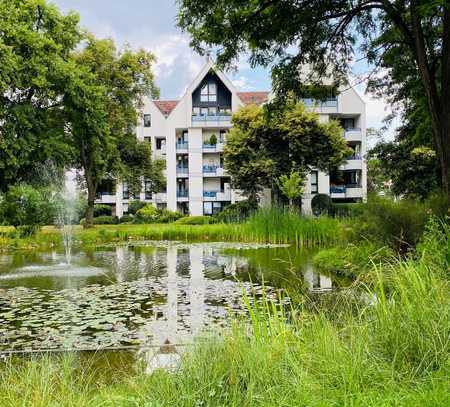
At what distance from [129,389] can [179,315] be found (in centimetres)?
339

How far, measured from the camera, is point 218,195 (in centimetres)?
3897

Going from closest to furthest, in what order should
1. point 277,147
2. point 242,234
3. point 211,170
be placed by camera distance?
point 242,234 < point 277,147 < point 211,170

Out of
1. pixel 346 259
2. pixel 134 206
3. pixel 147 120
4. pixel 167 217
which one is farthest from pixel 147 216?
pixel 346 259

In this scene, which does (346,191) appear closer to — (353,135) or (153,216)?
(353,135)

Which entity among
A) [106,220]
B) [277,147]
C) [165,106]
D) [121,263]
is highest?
[165,106]

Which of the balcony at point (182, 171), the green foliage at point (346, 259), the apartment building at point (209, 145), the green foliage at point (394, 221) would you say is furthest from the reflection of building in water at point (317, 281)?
the balcony at point (182, 171)

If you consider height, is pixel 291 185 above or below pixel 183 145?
below

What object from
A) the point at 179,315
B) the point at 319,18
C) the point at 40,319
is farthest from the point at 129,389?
the point at 319,18

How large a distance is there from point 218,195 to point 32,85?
19.7m

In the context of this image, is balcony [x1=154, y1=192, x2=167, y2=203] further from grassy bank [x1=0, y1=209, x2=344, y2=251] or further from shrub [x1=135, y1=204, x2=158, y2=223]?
grassy bank [x1=0, y1=209, x2=344, y2=251]

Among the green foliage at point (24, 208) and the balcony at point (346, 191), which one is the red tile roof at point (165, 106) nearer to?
the balcony at point (346, 191)

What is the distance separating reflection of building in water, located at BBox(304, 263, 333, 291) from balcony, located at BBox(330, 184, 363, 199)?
1075 inches

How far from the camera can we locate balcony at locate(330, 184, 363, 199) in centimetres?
3672

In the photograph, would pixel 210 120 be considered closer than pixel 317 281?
No
